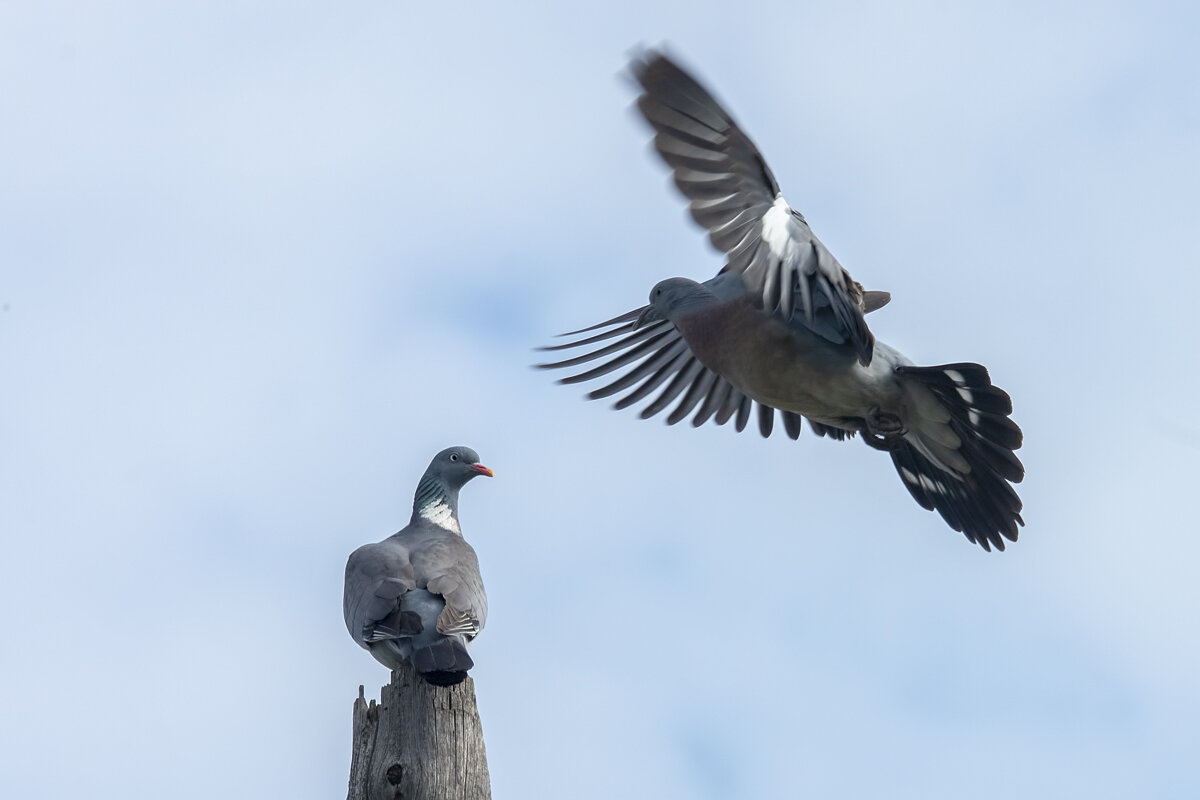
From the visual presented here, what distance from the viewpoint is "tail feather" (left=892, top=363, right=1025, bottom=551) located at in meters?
5.97

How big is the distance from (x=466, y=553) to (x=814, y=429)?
1871mm

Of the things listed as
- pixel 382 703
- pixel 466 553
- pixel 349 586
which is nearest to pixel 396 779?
pixel 382 703

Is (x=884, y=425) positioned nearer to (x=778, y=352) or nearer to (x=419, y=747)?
(x=778, y=352)

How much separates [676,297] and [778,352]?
0.79 metres

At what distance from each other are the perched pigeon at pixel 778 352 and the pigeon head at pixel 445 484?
2.99 feet

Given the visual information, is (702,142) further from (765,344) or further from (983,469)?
(983,469)

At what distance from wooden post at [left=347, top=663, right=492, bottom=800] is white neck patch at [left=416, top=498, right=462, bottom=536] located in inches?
96.5

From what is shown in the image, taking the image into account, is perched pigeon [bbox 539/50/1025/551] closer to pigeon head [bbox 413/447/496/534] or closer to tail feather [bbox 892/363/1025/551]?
tail feather [bbox 892/363/1025/551]

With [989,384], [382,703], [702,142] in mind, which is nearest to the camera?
[382,703]

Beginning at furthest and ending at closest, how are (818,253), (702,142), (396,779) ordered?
(818,253)
(702,142)
(396,779)

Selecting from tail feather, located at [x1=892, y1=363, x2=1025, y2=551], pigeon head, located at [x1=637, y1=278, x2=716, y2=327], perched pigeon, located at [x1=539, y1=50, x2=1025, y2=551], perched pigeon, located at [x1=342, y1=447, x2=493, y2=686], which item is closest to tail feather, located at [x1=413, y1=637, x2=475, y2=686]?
perched pigeon, located at [x1=342, y1=447, x2=493, y2=686]

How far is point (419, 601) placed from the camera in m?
5.41

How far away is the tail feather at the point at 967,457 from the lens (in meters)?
5.97

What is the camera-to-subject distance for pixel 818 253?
544cm
